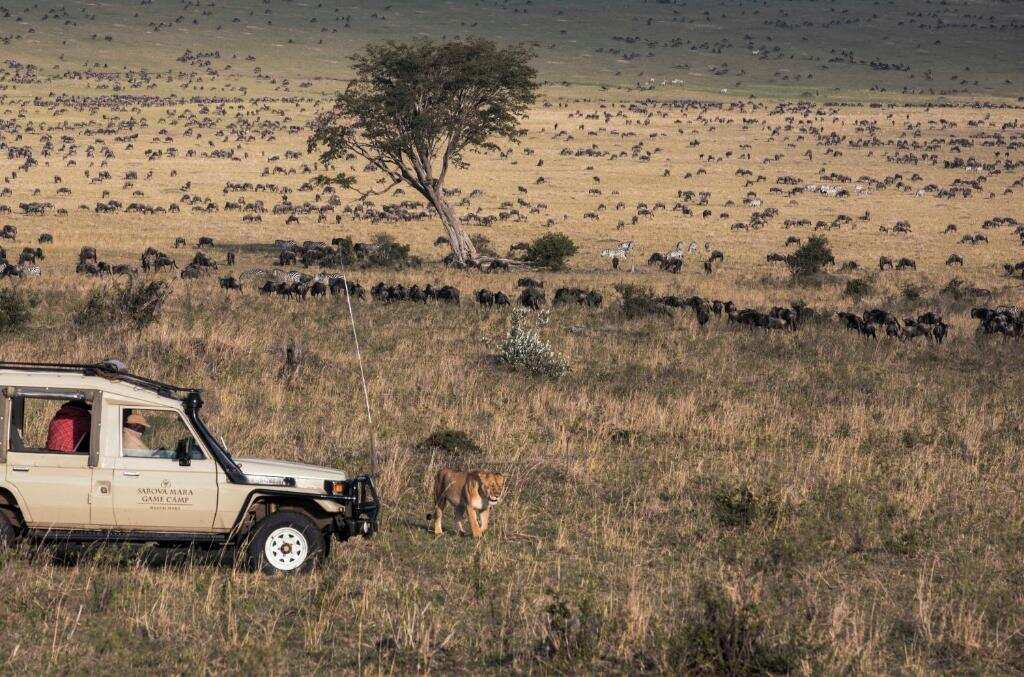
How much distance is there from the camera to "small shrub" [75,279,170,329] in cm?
2197

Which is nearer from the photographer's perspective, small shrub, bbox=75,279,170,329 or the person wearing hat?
the person wearing hat

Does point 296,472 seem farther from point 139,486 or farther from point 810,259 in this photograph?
point 810,259

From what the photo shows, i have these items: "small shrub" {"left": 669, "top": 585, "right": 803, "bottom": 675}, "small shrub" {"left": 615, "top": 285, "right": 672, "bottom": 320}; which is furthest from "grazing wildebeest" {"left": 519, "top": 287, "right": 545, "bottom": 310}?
"small shrub" {"left": 669, "top": 585, "right": 803, "bottom": 675}

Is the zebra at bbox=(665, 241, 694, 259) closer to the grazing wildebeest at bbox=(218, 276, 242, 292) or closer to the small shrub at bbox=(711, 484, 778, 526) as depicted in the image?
the grazing wildebeest at bbox=(218, 276, 242, 292)

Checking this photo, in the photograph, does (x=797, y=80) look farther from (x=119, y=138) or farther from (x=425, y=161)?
(x=425, y=161)

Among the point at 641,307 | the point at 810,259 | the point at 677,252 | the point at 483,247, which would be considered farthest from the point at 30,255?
the point at 810,259

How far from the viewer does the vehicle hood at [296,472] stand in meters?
9.76

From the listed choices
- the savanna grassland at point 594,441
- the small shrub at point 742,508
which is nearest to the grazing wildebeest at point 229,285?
the savanna grassland at point 594,441

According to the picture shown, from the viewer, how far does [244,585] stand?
9.30 m

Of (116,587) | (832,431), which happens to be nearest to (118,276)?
(832,431)

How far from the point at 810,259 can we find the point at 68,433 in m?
28.6

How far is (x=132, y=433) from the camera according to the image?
9766 mm

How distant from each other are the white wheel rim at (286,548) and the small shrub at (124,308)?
43.2ft

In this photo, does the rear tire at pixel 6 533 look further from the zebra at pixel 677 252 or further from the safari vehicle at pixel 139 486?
the zebra at pixel 677 252
